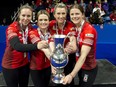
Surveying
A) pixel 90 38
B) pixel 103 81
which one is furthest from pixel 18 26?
pixel 103 81

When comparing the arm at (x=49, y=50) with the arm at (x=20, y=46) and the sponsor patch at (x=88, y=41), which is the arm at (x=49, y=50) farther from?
the sponsor patch at (x=88, y=41)

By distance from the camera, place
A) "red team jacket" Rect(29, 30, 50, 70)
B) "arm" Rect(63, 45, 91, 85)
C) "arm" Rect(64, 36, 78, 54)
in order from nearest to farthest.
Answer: "arm" Rect(63, 45, 91, 85) → "arm" Rect(64, 36, 78, 54) → "red team jacket" Rect(29, 30, 50, 70)

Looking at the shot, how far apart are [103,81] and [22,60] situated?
4.31 feet

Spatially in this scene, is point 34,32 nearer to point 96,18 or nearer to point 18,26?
point 18,26

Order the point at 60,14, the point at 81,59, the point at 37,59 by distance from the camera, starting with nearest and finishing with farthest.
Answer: the point at 81,59 < the point at 60,14 < the point at 37,59

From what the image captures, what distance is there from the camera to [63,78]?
191 cm

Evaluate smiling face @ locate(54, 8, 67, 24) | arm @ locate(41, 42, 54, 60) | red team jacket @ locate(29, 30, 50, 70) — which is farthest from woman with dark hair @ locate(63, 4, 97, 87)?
red team jacket @ locate(29, 30, 50, 70)

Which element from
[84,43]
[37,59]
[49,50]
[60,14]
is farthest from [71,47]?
[37,59]

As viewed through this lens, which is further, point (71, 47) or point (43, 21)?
point (43, 21)

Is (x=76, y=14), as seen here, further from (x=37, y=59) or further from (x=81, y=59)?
(x=37, y=59)

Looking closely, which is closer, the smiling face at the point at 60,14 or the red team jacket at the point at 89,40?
the red team jacket at the point at 89,40

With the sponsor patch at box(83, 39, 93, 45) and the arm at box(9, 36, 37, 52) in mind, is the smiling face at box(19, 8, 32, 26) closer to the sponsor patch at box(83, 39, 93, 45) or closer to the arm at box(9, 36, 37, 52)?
the arm at box(9, 36, 37, 52)

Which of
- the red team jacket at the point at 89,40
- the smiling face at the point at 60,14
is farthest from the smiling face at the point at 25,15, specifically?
the red team jacket at the point at 89,40

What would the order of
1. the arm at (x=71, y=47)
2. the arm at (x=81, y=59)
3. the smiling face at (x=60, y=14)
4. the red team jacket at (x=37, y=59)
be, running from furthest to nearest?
the red team jacket at (x=37, y=59) → the smiling face at (x=60, y=14) → the arm at (x=71, y=47) → the arm at (x=81, y=59)
